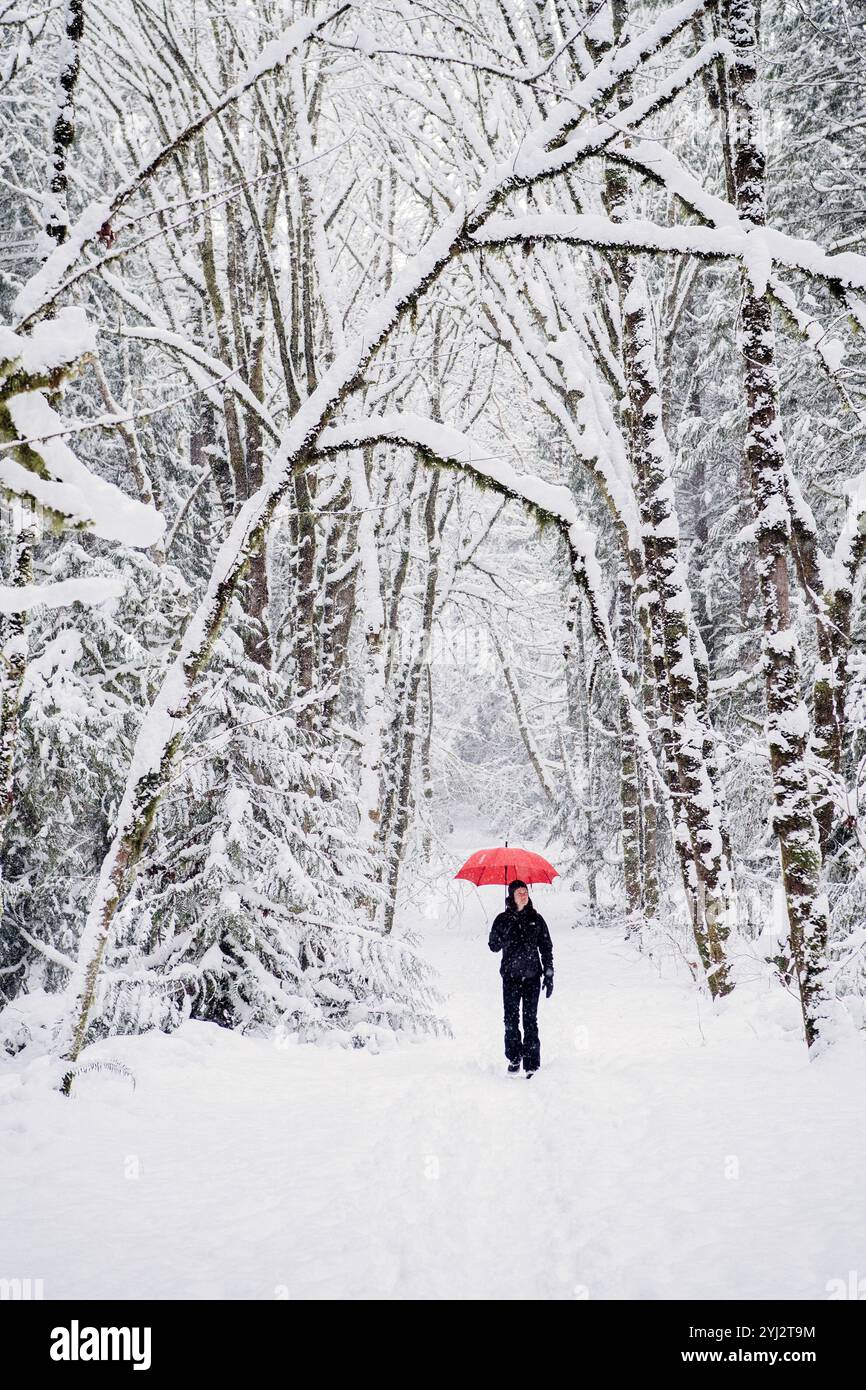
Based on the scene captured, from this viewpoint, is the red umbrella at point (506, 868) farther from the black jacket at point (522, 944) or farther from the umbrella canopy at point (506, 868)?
the black jacket at point (522, 944)

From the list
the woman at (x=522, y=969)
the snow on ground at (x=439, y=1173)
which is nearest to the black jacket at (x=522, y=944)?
the woman at (x=522, y=969)

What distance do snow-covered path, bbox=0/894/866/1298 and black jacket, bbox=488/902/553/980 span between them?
34.6 inches

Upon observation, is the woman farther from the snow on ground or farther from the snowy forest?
the snowy forest

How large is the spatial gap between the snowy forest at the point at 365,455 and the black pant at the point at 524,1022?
119cm

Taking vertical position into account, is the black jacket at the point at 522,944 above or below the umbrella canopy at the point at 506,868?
below

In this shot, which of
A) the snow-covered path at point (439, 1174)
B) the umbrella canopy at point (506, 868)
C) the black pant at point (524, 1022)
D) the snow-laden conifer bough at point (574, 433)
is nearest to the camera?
the snow-laden conifer bough at point (574, 433)

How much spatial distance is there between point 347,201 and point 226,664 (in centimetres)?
721

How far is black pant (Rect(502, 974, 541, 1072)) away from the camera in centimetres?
675

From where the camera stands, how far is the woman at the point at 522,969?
6797 millimetres

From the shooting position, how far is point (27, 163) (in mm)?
9531

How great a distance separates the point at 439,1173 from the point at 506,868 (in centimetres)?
520

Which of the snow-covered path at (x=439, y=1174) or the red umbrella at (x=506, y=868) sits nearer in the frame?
the snow-covered path at (x=439, y=1174)

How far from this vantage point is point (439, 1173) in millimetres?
4238

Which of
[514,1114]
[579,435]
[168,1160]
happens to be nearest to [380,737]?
[579,435]
